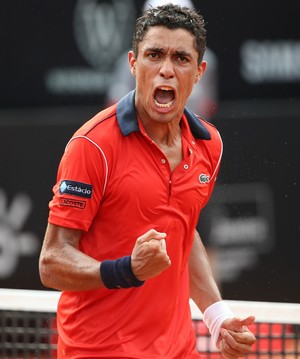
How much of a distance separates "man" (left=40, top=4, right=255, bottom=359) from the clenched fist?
0.40 feet

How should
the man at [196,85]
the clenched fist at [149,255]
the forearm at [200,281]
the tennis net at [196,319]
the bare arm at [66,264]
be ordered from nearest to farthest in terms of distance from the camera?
the clenched fist at [149,255] → the bare arm at [66,264] → the forearm at [200,281] → the tennis net at [196,319] → the man at [196,85]

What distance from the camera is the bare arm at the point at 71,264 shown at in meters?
3.66

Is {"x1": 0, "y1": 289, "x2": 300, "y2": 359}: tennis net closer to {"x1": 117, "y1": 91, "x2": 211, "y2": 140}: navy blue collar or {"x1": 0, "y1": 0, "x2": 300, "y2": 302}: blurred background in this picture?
{"x1": 117, "y1": 91, "x2": 211, "y2": 140}: navy blue collar

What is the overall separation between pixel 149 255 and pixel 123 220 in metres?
0.39

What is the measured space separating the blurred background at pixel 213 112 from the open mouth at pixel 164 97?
3.36 m

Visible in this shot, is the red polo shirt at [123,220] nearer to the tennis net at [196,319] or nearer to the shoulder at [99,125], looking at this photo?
the shoulder at [99,125]

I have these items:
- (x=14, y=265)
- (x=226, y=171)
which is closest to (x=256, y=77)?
(x=226, y=171)

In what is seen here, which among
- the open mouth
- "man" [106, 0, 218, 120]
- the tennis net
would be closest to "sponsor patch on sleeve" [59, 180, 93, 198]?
the open mouth

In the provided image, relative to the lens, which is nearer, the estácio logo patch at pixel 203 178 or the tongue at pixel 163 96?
the tongue at pixel 163 96

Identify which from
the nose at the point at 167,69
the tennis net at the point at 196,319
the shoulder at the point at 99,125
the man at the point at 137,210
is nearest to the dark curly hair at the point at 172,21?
the man at the point at 137,210

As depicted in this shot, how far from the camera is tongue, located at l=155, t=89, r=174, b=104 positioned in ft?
13.3

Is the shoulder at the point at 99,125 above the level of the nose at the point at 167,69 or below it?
below

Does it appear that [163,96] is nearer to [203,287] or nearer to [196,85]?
[203,287]

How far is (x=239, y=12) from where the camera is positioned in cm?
908
